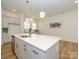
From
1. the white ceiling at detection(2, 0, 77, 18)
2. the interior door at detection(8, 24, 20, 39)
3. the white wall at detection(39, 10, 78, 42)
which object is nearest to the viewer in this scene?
the white ceiling at detection(2, 0, 77, 18)

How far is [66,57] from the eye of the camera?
3170 millimetres

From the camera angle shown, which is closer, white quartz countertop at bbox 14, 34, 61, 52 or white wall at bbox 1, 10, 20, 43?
white quartz countertop at bbox 14, 34, 61, 52

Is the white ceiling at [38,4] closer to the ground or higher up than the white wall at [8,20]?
higher up

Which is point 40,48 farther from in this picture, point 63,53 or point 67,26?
point 67,26

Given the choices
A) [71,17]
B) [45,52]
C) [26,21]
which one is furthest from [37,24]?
[45,52]

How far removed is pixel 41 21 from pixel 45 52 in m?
8.43

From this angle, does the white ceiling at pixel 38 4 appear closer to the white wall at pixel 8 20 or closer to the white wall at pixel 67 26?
the white wall at pixel 8 20

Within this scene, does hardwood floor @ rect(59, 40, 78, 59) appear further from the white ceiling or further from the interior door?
the interior door

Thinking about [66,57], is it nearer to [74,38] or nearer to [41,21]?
[74,38]

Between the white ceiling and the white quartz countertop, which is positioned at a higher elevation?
the white ceiling

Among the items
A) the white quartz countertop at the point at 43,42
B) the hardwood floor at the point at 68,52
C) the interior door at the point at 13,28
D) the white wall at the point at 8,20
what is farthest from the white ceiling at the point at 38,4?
the hardwood floor at the point at 68,52

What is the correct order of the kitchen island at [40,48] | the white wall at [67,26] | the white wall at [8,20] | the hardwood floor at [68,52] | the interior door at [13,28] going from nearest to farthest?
1. the kitchen island at [40,48]
2. the hardwood floor at [68,52]
3. the white wall at [8,20]
4. the white wall at [67,26]
5. the interior door at [13,28]

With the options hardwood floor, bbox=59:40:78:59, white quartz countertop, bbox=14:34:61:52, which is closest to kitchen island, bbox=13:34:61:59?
white quartz countertop, bbox=14:34:61:52

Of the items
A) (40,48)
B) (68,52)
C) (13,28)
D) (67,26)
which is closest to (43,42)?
(40,48)
